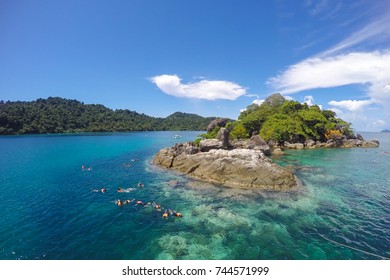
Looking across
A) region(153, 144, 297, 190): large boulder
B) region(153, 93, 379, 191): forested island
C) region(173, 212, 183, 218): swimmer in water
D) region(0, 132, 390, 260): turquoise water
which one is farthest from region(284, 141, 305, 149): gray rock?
region(173, 212, 183, 218): swimmer in water

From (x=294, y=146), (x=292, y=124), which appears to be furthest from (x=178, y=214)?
(x=292, y=124)

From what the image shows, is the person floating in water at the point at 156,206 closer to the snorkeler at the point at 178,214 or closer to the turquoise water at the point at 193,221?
the turquoise water at the point at 193,221

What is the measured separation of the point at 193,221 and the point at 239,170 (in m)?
15.1

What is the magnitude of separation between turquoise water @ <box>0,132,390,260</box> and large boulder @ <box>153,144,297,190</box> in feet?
8.62

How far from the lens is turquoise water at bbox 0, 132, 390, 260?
55.7ft

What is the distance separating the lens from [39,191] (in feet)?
105

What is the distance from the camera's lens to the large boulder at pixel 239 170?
107 feet

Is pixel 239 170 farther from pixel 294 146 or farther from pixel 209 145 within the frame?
pixel 294 146

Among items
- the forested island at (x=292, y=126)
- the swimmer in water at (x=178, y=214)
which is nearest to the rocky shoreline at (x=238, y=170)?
the swimmer in water at (x=178, y=214)

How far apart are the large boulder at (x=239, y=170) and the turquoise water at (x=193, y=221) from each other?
2627 millimetres

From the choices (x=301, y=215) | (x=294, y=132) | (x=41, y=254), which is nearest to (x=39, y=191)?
(x=41, y=254)

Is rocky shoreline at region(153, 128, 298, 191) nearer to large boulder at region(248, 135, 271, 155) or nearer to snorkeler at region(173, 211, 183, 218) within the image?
snorkeler at region(173, 211, 183, 218)

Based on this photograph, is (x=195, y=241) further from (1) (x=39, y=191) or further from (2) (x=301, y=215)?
(1) (x=39, y=191)

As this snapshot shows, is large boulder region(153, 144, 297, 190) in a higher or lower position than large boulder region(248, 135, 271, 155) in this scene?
lower
